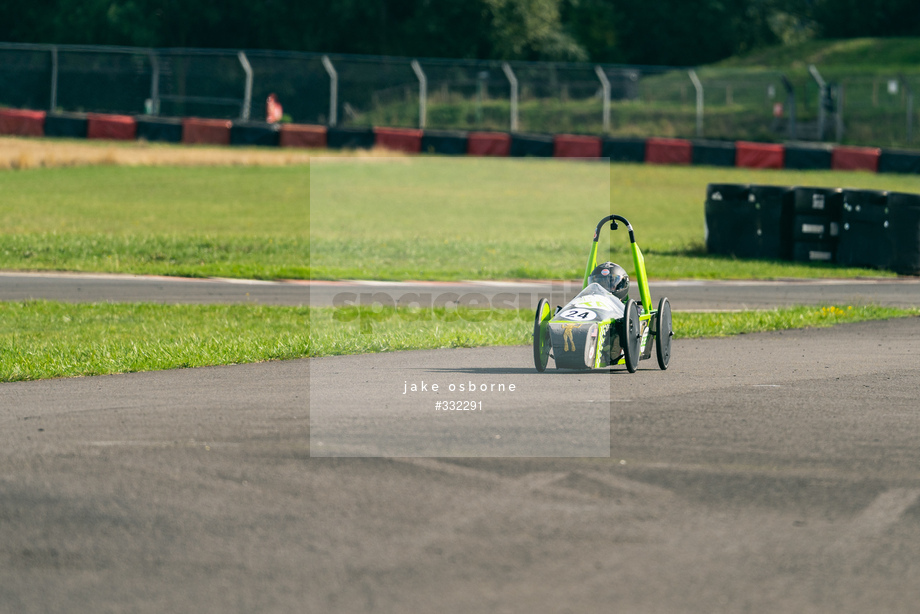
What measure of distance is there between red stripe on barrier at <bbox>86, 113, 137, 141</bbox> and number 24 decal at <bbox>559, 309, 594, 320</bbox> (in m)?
32.2

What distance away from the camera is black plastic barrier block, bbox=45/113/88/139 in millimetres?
37531

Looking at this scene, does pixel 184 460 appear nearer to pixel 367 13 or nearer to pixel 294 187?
pixel 294 187

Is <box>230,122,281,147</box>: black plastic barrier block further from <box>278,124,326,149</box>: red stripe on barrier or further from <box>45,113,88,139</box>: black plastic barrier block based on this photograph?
<box>45,113,88,139</box>: black plastic barrier block

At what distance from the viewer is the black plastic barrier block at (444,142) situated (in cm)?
3741

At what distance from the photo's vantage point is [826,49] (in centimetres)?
6150

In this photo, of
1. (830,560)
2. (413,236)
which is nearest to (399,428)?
(830,560)

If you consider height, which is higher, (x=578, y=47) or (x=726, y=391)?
(x=578, y=47)

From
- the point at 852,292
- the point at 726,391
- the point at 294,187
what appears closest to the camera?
the point at 726,391

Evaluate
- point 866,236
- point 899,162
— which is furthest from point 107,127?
point 866,236

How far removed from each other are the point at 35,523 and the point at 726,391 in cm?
→ 479

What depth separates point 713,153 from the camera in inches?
1458

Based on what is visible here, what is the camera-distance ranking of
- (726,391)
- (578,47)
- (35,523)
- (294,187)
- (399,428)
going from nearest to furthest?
(35,523) < (399,428) < (726,391) < (294,187) < (578,47)

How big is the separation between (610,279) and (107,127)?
3195 cm

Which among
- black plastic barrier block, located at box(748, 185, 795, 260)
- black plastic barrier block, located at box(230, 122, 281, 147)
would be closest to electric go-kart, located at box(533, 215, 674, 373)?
black plastic barrier block, located at box(748, 185, 795, 260)
